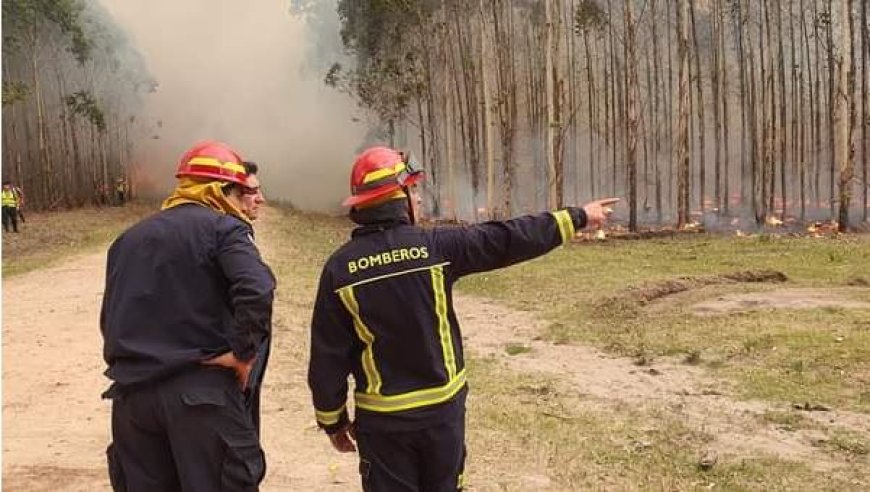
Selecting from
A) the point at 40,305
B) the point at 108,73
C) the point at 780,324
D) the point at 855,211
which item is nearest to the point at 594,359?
the point at 780,324

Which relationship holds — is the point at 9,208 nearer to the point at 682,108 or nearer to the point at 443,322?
the point at 682,108

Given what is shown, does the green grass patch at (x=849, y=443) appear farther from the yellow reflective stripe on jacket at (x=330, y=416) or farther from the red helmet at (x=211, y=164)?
the red helmet at (x=211, y=164)

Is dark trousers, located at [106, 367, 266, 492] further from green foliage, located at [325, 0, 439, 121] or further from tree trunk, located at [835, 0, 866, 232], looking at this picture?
green foliage, located at [325, 0, 439, 121]

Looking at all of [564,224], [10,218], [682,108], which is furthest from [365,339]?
[10,218]

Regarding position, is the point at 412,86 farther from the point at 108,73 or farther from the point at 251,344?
the point at 251,344

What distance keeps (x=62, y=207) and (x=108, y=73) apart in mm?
7015

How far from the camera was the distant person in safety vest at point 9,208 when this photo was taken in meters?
21.3

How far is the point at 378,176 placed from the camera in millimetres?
2869

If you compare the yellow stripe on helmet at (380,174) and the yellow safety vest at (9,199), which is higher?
the yellow stripe on helmet at (380,174)

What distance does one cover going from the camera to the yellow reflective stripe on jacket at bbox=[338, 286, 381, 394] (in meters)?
2.77

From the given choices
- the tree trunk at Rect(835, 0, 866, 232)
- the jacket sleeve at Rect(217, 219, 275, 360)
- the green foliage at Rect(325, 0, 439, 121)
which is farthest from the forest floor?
the green foliage at Rect(325, 0, 439, 121)

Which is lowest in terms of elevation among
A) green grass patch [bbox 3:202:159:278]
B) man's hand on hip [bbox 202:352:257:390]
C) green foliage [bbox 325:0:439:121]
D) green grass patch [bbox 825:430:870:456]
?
green grass patch [bbox 825:430:870:456]

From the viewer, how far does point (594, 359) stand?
802 centimetres

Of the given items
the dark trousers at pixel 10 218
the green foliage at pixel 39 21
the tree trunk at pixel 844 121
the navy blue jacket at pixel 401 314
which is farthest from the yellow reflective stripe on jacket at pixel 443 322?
the green foliage at pixel 39 21
